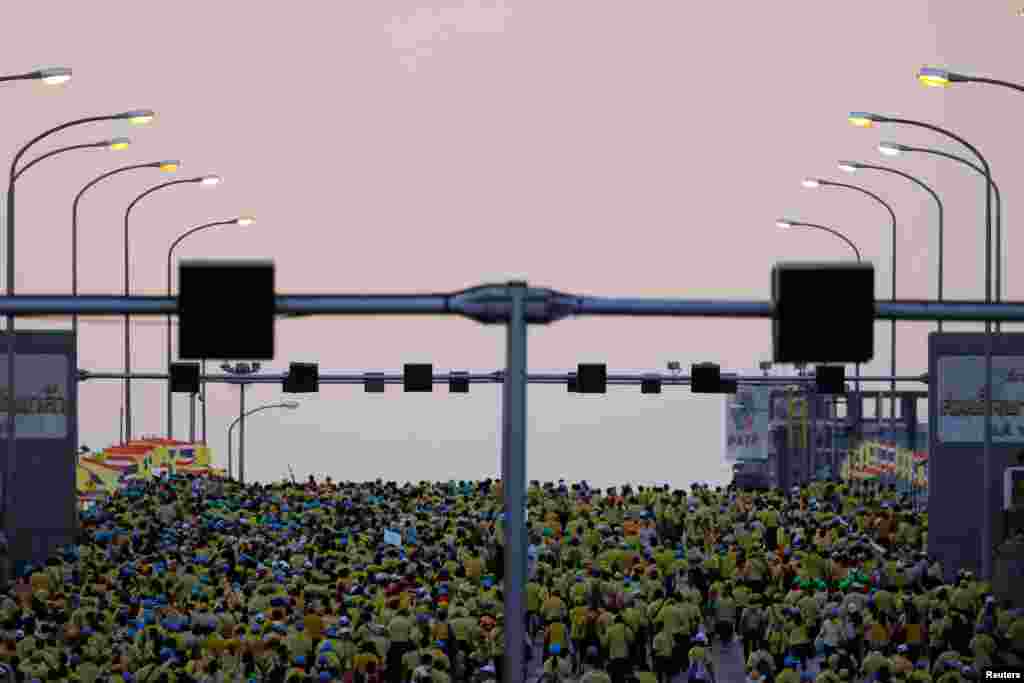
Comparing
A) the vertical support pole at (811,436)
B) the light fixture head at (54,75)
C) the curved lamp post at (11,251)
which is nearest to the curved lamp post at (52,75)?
the light fixture head at (54,75)

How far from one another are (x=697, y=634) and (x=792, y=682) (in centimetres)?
540

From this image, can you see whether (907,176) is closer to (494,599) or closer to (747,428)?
(494,599)

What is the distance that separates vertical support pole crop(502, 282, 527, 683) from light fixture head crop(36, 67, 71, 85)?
17.9 meters

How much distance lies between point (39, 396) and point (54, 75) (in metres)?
16.7

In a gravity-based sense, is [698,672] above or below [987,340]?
below

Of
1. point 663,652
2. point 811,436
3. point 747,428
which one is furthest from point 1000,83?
point 747,428

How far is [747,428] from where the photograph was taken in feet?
405

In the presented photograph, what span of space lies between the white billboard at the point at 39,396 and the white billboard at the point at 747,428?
82.4m

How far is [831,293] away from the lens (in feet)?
37.7

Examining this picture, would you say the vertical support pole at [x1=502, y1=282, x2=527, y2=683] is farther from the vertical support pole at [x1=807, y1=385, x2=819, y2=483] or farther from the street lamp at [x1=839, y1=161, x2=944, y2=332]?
the vertical support pole at [x1=807, y1=385, x2=819, y2=483]

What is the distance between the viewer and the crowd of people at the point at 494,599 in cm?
2558

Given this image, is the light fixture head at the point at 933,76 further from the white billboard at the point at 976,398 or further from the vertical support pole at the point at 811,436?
the vertical support pole at the point at 811,436

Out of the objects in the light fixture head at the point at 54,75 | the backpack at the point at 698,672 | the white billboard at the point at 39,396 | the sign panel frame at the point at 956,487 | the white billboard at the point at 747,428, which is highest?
the light fixture head at the point at 54,75

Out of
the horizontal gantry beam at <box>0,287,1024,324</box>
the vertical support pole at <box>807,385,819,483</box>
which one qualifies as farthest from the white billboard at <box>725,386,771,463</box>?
the horizontal gantry beam at <box>0,287,1024,324</box>
